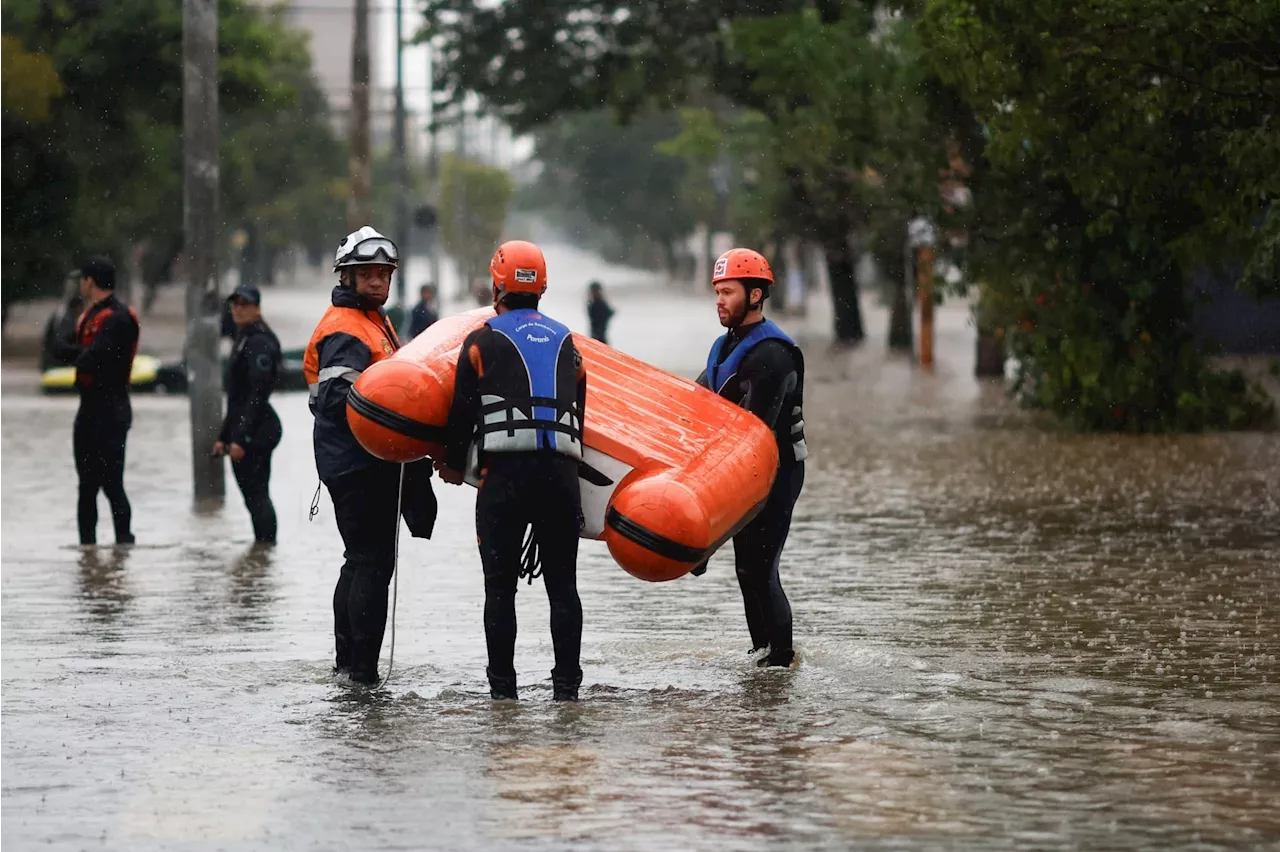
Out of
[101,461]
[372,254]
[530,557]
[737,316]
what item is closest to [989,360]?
[101,461]

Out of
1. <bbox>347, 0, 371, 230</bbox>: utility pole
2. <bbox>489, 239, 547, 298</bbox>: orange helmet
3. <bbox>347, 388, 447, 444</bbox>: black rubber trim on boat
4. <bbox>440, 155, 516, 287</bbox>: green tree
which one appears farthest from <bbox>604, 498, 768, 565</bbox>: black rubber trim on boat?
<bbox>440, 155, 516, 287</bbox>: green tree

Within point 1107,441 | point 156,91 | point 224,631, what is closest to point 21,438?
point 1107,441

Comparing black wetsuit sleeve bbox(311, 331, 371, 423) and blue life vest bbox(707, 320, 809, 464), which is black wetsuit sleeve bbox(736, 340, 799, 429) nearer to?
blue life vest bbox(707, 320, 809, 464)

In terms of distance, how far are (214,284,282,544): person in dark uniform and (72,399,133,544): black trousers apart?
0.62 m

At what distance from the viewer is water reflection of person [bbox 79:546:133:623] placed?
466 inches

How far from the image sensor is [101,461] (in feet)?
47.7

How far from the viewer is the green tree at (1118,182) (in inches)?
579

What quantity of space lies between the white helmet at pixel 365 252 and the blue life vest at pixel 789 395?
1368 millimetres

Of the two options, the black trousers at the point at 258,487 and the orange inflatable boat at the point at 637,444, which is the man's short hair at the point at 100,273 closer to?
the black trousers at the point at 258,487

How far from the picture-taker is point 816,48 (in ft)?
112

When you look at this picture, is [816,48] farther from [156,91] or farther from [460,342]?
[460,342]

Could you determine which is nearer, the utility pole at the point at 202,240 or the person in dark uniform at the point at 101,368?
the person in dark uniform at the point at 101,368

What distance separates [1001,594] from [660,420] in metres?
3.73

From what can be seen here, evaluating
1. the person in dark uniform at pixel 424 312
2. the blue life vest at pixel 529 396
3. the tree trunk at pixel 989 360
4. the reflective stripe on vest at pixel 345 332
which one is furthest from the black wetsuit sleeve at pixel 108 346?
the tree trunk at pixel 989 360
